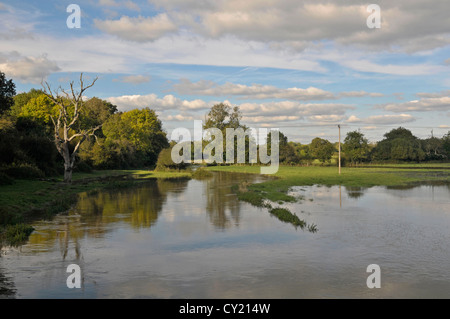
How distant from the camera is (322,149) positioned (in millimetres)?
→ 104812

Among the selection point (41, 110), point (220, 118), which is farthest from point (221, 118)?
point (41, 110)

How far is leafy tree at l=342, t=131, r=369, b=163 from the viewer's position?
102 m

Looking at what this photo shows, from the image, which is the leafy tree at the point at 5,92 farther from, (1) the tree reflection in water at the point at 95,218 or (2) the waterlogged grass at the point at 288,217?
(2) the waterlogged grass at the point at 288,217

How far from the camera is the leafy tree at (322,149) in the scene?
105 meters

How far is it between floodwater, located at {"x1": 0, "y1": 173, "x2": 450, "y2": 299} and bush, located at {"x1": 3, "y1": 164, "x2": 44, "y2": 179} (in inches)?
682

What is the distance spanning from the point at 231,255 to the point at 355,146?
95935mm

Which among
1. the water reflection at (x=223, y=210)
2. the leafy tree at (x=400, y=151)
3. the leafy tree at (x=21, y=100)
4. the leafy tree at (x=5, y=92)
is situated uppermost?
the leafy tree at (x=21, y=100)

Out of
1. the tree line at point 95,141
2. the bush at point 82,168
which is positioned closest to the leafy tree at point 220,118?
the tree line at point 95,141

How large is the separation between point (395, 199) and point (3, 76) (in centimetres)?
3469

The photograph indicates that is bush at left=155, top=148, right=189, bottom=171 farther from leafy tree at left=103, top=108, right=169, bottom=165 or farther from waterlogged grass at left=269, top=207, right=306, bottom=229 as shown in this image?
waterlogged grass at left=269, top=207, right=306, bottom=229

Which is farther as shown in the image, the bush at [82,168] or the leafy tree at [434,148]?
the leafy tree at [434,148]

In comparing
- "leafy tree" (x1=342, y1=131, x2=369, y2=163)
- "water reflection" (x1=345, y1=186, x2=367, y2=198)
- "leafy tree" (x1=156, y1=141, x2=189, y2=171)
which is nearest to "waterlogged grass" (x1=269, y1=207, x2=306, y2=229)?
"water reflection" (x1=345, y1=186, x2=367, y2=198)

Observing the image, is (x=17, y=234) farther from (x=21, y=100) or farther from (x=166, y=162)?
(x=21, y=100)
